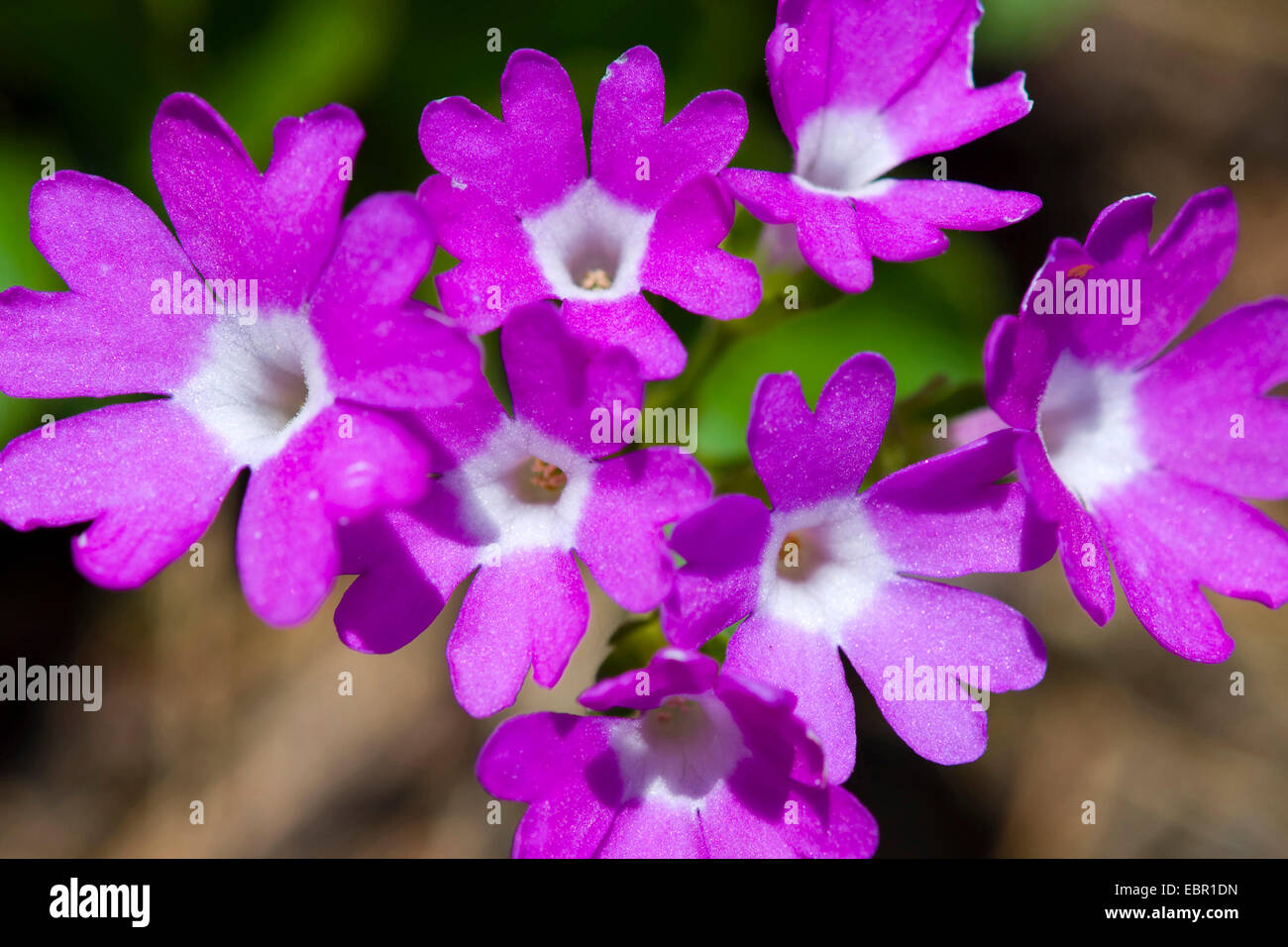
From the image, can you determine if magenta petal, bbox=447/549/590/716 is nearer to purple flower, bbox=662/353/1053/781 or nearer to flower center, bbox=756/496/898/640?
purple flower, bbox=662/353/1053/781

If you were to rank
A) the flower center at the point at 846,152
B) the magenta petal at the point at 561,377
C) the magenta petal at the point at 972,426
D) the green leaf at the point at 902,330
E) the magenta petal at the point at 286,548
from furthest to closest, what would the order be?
the green leaf at the point at 902,330 → the magenta petal at the point at 972,426 → the flower center at the point at 846,152 → the magenta petal at the point at 561,377 → the magenta petal at the point at 286,548

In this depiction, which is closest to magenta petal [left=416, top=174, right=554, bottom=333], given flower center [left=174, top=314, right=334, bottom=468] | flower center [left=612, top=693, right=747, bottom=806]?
flower center [left=174, top=314, right=334, bottom=468]

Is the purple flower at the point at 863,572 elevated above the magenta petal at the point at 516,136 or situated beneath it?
situated beneath

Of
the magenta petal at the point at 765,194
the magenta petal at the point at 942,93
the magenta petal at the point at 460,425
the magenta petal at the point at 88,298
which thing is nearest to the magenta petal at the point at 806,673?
the magenta petal at the point at 460,425

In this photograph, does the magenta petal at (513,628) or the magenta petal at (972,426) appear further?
the magenta petal at (972,426)

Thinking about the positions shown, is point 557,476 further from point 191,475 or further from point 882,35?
point 882,35

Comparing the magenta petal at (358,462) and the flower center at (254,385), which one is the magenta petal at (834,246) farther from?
the flower center at (254,385)

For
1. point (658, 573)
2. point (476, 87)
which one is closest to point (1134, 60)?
point (476, 87)
